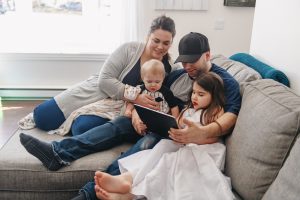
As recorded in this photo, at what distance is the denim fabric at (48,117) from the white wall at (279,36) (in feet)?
4.31

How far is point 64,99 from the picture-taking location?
1980 millimetres

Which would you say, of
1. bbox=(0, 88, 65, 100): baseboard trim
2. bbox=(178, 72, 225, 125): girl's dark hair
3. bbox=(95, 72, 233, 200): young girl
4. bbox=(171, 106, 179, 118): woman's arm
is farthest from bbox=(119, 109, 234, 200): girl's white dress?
bbox=(0, 88, 65, 100): baseboard trim

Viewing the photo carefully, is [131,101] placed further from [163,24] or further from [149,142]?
[163,24]

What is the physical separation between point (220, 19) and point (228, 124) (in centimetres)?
220

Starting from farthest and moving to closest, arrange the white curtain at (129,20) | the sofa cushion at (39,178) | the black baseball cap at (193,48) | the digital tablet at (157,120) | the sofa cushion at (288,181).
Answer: the white curtain at (129,20), the black baseball cap at (193,48), the sofa cushion at (39,178), the digital tablet at (157,120), the sofa cushion at (288,181)

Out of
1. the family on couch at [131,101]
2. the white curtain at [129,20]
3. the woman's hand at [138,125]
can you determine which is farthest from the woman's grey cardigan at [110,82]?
the white curtain at [129,20]

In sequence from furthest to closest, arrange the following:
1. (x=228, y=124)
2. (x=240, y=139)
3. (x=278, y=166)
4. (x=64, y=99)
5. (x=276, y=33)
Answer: (x=64, y=99) < (x=276, y=33) < (x=228, y=124) < (x=240, y=139) < (x=278, y=166)

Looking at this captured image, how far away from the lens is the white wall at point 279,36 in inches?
58.8

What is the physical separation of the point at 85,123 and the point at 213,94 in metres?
0.77

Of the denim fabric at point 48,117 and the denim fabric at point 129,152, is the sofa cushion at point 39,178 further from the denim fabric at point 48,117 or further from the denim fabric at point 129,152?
the denim fabric at point 48,117

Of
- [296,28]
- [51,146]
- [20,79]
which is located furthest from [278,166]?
[20,79]

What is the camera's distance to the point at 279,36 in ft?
5.45

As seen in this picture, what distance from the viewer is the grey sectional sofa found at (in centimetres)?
112

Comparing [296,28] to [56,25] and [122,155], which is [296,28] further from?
[56,25]
